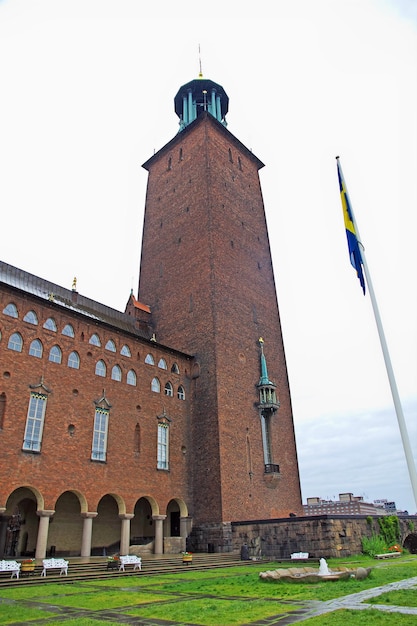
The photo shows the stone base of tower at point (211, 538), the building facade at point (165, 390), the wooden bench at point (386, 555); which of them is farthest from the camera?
the stone base of tower at point (211, 538)

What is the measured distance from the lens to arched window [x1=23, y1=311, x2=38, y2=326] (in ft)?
76.7

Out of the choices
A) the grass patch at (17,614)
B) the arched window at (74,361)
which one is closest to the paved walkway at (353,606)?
the grass patch at (17,614)

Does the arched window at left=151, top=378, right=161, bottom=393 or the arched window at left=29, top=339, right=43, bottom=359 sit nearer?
the arched window at left=29, top=339, right=43, bottom=359

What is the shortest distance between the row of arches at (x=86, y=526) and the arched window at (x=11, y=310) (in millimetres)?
8339

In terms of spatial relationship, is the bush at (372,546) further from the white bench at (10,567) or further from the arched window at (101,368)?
the white bench at (10,567)

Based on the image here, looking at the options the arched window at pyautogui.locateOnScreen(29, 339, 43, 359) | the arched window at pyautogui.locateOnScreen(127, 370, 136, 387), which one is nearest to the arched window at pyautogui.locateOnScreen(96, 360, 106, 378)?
the arched window at pyautogui.locateOnScreen(127, 370, 136, 387)

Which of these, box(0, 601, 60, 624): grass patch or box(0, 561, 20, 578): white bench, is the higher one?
box(0, 561, 20, 578): white bench

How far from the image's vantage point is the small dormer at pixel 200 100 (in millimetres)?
45156

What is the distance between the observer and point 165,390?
2994cm

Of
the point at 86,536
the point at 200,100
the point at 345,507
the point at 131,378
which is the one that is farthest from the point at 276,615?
the point at 345,507

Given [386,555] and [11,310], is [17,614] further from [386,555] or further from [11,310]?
[386,555]

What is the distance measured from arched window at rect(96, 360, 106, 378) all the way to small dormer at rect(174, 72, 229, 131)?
89.9 feet

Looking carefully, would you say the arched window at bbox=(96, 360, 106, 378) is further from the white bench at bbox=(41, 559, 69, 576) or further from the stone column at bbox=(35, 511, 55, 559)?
the white bench at bbox=(41, 559, 69, 576)

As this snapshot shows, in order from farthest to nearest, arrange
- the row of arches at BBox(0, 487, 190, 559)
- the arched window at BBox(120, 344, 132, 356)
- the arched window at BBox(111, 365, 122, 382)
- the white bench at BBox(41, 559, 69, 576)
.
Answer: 1. the arched window at BBox(120, 344, 132, 356)
2. the arched window at BBox(111, 365, 122, 382)
3. the row of arches at BBox(0, 487, 190, 559)
4. the white bench at BBox(41, 559, 69, 576)
